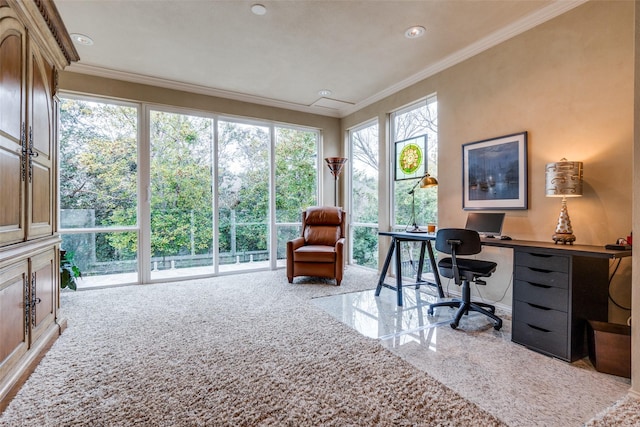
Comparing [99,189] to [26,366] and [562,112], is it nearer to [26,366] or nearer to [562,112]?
[26,366]

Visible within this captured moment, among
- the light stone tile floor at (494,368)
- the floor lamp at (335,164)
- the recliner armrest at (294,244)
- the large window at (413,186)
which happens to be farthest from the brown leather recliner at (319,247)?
the light stone tile floor at (494,368)

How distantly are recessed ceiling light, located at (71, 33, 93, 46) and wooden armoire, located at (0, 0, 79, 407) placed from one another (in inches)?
28.9

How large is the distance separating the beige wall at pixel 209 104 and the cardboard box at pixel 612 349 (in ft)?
13.1

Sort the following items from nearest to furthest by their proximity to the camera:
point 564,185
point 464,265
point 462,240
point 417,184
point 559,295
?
1. point 559,295
2. point 564,185
3. point 462,240
4. point 464,265
5. point 417,184

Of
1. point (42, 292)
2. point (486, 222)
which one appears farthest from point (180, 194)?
point (486, 222)

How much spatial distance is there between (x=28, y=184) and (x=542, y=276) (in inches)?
139

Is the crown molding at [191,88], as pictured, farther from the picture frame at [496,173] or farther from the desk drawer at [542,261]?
the desk drawer at [542,261]

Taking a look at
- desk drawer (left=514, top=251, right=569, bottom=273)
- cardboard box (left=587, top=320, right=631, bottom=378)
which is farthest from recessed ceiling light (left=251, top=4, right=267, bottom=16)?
cardboard box (left=587, top=320, right=631, bottom=378)

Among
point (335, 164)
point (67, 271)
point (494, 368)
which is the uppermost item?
point (335, 164)

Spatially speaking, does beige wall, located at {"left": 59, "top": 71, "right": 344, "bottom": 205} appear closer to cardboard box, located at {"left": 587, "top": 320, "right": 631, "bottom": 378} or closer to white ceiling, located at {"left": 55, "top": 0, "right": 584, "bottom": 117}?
white ceiling, located at {"left": 55, "top": 0, "right": 584, "bottom": 117}

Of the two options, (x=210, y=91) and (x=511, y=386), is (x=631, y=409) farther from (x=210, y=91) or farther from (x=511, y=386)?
(x=210, y=91)

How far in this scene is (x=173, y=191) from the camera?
4.29 meters

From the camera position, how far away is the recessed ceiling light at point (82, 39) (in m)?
3.03

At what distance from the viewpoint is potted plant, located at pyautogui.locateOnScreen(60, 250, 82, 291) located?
10.5 ft
